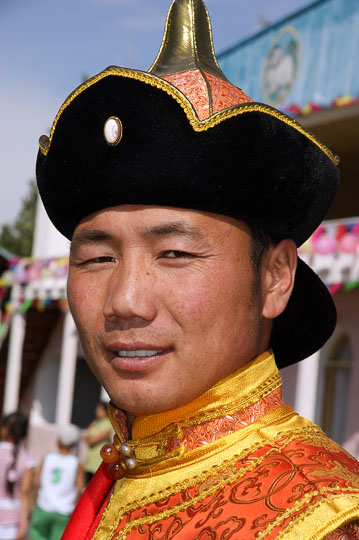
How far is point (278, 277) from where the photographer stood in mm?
1866

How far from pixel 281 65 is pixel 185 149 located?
11.6m

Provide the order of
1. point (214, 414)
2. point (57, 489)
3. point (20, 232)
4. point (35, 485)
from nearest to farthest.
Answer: point (214, 414), point (57, 489), point (35, 485), point (20, 232)

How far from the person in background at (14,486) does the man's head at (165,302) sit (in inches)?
217

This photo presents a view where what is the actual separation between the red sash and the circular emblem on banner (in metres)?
11.2

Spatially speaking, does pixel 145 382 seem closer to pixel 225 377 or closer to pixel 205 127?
pixel 225 377

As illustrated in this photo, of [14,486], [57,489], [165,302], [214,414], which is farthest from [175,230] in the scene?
[14,486]

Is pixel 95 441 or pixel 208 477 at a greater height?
pixel 208 477

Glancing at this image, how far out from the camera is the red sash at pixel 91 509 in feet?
6.41

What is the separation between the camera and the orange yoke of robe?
57.7 inches

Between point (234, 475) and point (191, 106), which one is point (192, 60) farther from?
point (234, 475)

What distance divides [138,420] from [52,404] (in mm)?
15652

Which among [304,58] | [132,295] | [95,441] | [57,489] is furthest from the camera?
[304,58]

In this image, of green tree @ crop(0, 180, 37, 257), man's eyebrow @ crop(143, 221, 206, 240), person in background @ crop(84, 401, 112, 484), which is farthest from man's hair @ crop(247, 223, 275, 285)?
green tree @ crop(0, 180, 37, 257)

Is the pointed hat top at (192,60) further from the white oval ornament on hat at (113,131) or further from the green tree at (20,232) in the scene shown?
the green tree at (20,232)
